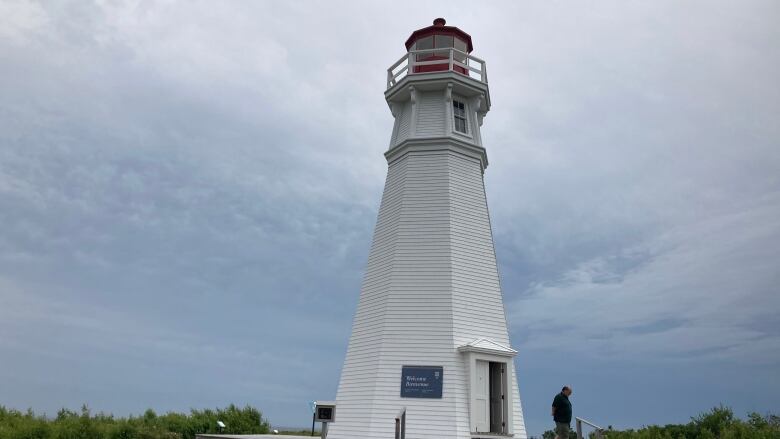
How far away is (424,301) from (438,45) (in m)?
8.85

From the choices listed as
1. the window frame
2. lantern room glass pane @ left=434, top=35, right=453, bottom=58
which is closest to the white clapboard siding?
the window frame

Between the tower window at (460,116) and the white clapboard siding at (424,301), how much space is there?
43.1 inches

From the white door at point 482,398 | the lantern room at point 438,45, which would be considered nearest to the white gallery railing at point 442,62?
the lantern room at point 438,45

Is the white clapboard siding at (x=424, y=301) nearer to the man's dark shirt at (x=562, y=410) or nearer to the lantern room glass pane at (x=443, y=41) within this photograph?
the man's dark shirt at (x=562, y=410)

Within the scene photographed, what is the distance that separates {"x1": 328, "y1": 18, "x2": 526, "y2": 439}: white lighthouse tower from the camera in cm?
1488

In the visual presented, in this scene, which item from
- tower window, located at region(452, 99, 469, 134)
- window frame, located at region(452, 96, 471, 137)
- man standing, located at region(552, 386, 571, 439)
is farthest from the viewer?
tower window, located at region(452, 99, 469, 134)

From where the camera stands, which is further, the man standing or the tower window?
the tower window

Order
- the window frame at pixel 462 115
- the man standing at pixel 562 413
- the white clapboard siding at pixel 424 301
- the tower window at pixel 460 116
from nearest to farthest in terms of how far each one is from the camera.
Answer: the man standing at pixel 562 413 < the white clapboard siding at pixel 424 301 < the window frame at pixel 462 115 < the tower window at pixel 460 116

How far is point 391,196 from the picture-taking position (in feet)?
59.6

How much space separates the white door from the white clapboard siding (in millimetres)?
285

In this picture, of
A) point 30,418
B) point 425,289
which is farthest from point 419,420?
point 30,418

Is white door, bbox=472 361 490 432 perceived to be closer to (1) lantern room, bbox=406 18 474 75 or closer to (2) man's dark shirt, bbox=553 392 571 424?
(2) man's dark shirt, bbox=553 392 571 424

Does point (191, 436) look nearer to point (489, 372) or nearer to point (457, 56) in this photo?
point (489, 372)

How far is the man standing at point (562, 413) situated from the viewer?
41.8 feet
